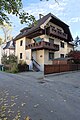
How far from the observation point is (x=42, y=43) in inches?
1092

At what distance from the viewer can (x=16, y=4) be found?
4316 mm

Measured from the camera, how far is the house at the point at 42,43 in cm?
2950

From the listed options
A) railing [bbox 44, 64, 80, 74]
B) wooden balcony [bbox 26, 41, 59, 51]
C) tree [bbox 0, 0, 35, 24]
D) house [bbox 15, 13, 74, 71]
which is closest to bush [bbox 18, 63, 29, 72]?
house [bbox 15, 13, 74, 71]

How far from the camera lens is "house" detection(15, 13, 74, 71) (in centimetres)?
2950

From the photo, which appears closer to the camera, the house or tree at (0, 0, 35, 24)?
tree at (0, 0, 35, 24)

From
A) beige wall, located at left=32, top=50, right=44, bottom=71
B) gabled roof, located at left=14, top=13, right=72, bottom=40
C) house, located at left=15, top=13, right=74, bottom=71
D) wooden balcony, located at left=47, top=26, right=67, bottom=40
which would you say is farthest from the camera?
gabled roof, located at left=14, top=13, right=72, bottom=40

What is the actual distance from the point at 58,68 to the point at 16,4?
1883 cm

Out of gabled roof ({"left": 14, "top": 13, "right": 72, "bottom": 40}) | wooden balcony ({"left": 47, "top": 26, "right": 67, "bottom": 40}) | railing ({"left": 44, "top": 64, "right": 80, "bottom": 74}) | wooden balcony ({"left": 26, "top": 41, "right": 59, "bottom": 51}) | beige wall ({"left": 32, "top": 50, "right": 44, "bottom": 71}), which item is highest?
gabled roof ({"left": 14, "top": 13, "right": 72, "bottom": 40})

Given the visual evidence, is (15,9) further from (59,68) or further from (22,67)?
(22,67)

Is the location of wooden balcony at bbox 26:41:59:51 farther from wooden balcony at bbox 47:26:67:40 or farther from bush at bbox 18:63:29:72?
bush at bbox 18:63:29:72

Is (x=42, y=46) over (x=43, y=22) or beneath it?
beneath

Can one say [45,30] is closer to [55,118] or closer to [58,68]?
[58,68]

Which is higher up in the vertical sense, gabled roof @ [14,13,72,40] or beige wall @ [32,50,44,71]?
gabled roof @ [14,13,72,40]

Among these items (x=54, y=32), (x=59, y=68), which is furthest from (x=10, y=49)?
(x=59, y=68)
